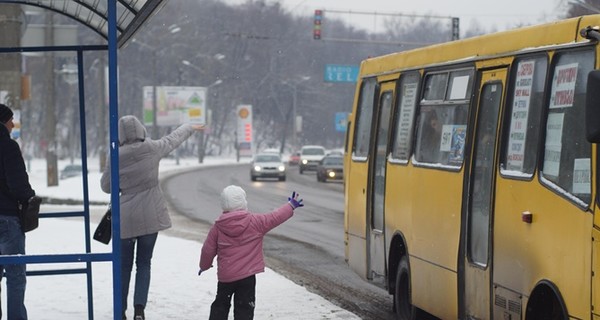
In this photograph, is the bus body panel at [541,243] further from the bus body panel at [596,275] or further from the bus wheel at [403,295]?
the bus wheel at [403,295]

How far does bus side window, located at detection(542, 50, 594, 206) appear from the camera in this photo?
23.0 ft

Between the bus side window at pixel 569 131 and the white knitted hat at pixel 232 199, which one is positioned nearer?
the bus side window at pixel 569 131

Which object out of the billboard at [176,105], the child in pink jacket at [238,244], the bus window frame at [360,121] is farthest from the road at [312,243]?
the billboard at [176,105]

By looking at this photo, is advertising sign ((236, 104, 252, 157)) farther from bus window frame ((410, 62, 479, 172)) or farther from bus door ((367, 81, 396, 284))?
bus window frame ((410, 62, 479, 172))

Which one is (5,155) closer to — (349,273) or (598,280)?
(598,280)

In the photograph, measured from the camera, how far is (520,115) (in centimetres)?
822

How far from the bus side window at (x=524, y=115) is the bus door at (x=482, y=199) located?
22 centimetres

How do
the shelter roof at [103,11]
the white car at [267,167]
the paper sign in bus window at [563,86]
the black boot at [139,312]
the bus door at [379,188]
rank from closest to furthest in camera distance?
1. the paper sign in bus window at [563,86]
2. the shelter roof at [103,11]
3. the black boot at [139,312]
4. the bus door at [379,188]
5. the white car at [267,167]

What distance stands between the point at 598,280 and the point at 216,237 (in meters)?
2.99

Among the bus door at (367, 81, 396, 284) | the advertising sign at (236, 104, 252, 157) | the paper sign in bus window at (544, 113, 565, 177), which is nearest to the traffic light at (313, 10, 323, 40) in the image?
the bus door at (367, 81, 396, 284)

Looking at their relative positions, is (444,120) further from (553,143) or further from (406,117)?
(553,143)

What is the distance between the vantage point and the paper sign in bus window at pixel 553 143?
24.4 ft

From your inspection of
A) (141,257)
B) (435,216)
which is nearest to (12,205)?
(141,257)

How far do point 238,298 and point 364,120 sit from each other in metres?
4.84
